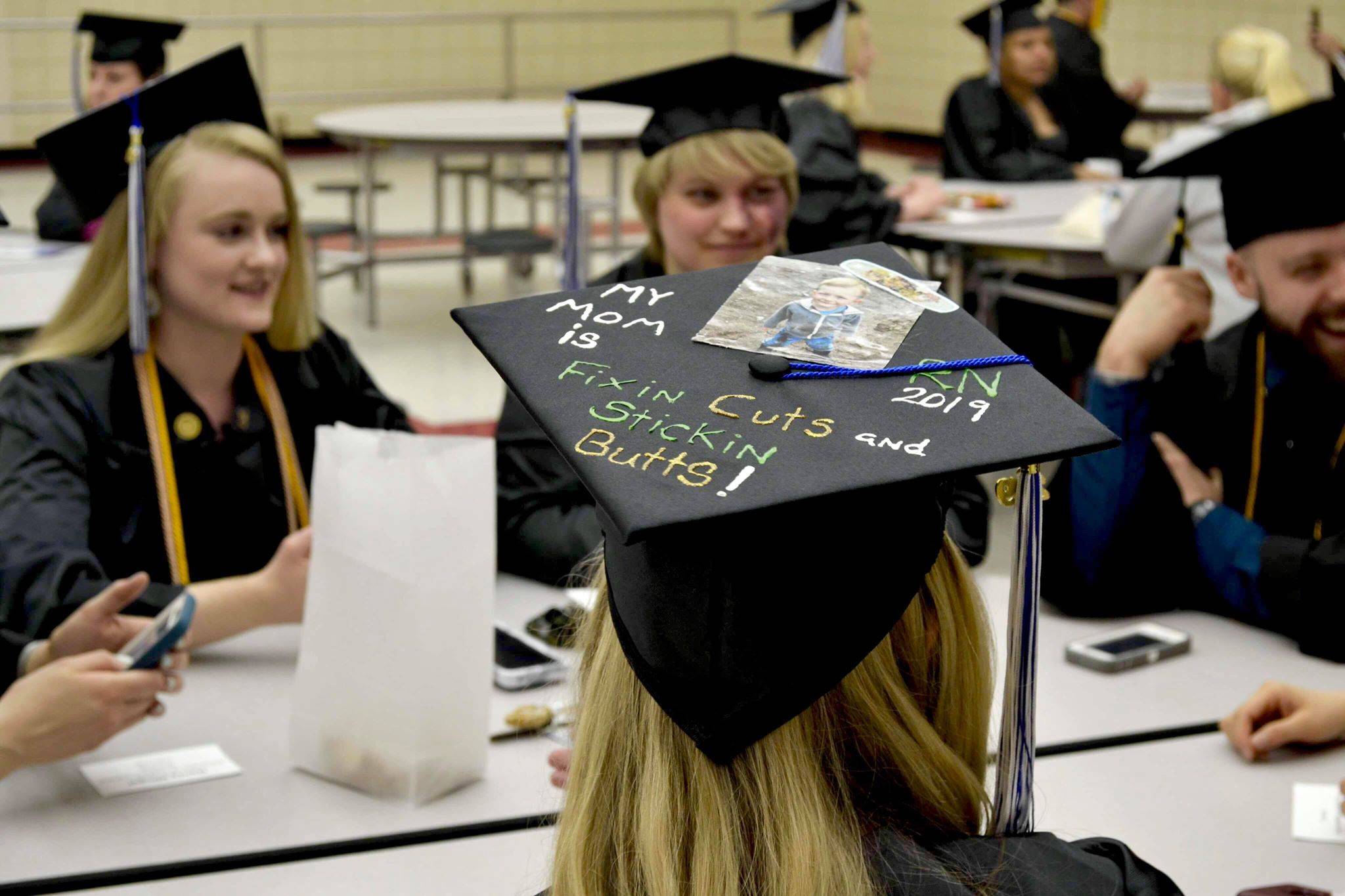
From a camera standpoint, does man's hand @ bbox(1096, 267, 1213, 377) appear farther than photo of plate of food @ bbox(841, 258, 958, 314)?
Yes

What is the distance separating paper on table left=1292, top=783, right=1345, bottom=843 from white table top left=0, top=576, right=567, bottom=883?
87 centimetres

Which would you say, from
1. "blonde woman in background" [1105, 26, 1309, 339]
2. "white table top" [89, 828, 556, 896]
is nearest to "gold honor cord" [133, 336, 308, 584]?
"white table top" [89, 828, 556, 896]

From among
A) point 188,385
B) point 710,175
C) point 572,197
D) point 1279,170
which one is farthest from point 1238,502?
point 188,385

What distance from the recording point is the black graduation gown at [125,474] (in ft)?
6.96

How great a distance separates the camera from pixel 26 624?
206 centimetres

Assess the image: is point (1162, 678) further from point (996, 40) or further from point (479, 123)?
point (479, 123)

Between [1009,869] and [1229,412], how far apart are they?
1715 mm

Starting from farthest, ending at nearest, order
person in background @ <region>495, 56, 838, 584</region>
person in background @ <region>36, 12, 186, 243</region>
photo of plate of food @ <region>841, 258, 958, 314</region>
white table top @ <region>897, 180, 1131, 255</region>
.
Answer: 1. person in background @ <region>36, 12, 186, 243</region>
2. white table top @ <region>897, 180, 1131, 255</region>
3. person in background @ <region>495, 56, 838, 584</region>
4. photo of plate of food @ <region>841, 258, 958, 314</region>

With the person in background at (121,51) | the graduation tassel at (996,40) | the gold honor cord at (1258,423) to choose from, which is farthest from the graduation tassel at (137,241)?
the graduation tassel at (996,40)

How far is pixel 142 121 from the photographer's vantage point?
8.28 feet

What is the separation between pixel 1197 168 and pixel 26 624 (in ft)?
6.93

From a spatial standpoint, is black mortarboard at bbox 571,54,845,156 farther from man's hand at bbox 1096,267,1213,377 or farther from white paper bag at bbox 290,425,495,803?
white paper bag at bbox 290,425,495,803

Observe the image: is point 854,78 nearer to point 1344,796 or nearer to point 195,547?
point 195,547

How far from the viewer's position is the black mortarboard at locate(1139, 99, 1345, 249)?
8.21 ft
